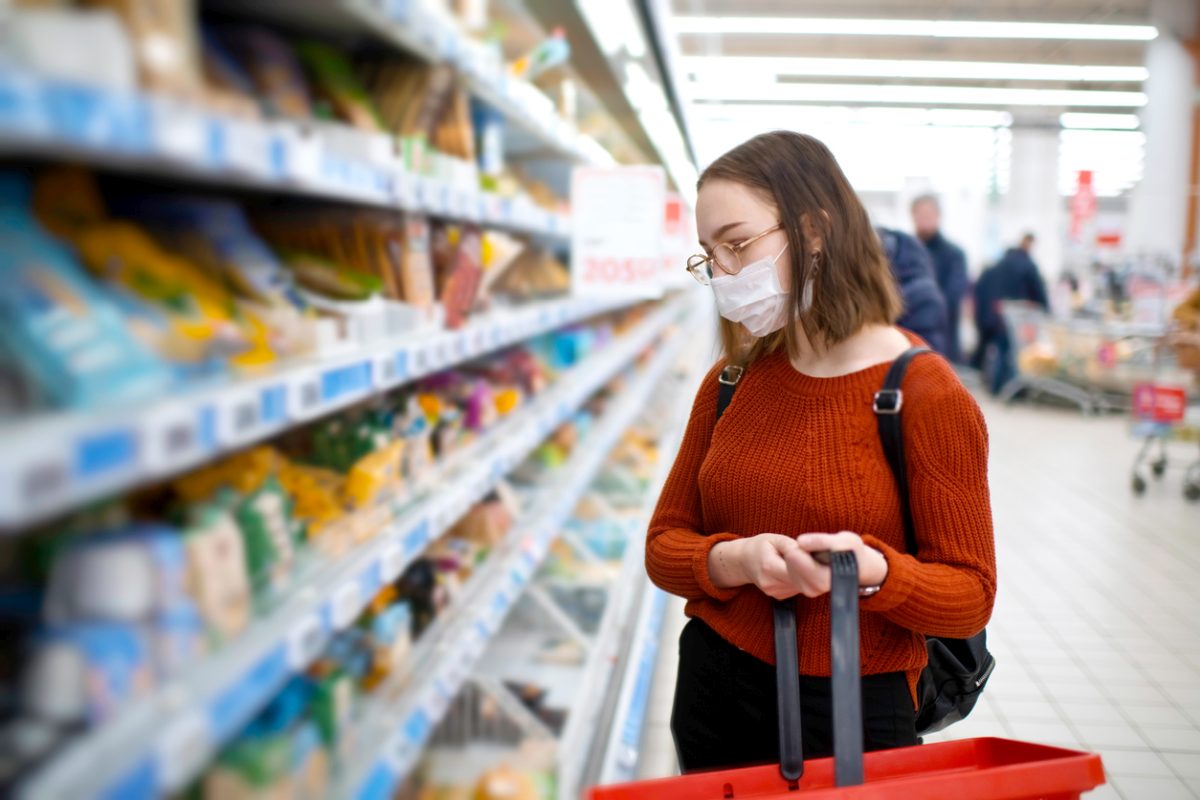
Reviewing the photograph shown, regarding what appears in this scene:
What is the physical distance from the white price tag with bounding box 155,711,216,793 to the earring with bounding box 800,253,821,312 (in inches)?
36.1

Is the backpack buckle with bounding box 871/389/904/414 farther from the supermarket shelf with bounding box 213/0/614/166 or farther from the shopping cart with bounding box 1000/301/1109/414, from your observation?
the shopping cart with bounding box 1000/301/1109/414

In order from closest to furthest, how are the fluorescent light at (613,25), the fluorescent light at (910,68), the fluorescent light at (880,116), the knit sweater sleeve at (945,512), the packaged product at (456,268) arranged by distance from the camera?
the knit sweater sleeve at (945,512) < the packaged product at (456,268) < the fluorescent light at (613,25) < the fluorescent light at (910,68) < the fluorescent light at (880,116)

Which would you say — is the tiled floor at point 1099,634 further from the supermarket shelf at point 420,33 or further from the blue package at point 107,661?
the blue package at point 107,661

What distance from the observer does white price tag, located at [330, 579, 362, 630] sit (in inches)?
45.3

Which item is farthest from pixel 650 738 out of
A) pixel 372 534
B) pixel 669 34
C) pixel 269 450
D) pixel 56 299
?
pixel 669 34

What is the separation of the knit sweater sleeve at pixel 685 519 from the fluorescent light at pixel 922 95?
13.8m

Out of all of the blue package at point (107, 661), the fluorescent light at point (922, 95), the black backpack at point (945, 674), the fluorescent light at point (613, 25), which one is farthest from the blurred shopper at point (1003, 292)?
the blue package at point (107, 661)

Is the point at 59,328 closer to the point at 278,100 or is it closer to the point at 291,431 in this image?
the point at 278,100

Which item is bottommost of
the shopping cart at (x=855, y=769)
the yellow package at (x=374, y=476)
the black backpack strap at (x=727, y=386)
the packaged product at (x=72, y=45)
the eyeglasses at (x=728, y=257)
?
the shopping cart at (x=855, y=769)

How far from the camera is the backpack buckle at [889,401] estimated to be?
1.28m

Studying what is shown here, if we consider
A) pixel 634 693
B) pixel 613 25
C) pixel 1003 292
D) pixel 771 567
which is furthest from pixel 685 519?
pixel 1003 292

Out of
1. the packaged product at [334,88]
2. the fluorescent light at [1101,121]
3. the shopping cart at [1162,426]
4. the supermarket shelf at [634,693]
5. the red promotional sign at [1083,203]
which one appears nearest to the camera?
the packaged product at [334,88]

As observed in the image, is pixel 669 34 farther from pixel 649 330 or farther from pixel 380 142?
pixel 380 142

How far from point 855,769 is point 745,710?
28 cm
